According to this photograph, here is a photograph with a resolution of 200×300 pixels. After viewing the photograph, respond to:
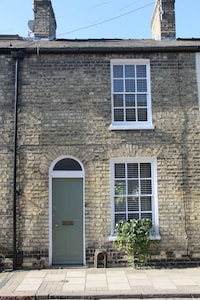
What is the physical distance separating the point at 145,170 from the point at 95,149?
147 cm

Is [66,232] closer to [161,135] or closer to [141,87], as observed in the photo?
[161,135]

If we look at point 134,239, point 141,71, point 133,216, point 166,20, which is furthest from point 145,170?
point 166,20

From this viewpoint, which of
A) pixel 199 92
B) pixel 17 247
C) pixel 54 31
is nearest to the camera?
pixel 17 247

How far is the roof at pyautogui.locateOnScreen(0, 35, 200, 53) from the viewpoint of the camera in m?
10.2

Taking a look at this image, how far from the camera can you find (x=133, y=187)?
10.1 metres

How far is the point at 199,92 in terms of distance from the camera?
404 inches

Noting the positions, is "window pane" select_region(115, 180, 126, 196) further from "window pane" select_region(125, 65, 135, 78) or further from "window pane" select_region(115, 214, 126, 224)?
"window pane" select_region(125, 65, 135, 78)

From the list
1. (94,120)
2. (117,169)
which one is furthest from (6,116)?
(117,169)

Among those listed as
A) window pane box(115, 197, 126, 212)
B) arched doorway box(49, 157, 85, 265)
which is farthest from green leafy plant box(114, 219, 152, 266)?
arched doorway box(49, 157, 85, 265)

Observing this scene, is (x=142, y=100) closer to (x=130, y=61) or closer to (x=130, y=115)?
(x=130, y=115)

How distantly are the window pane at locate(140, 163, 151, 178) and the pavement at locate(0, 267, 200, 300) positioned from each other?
7.89 ft

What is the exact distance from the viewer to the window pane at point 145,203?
32.9ft

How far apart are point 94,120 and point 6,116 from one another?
2349mm

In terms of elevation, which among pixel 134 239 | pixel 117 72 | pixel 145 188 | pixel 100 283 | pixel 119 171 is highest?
pixel 117 72
